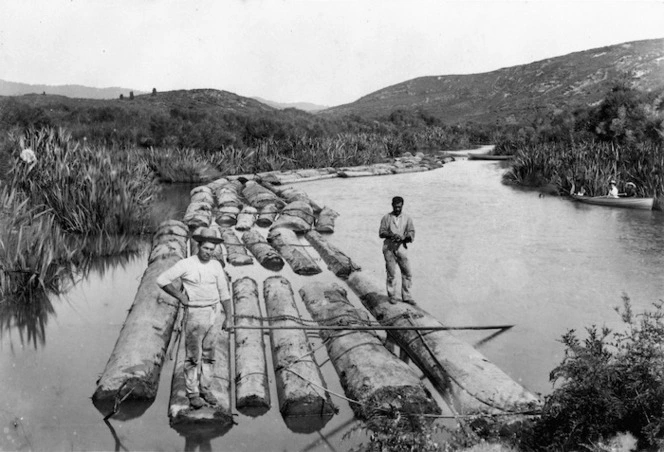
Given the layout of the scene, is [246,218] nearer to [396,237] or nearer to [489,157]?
[396,237]

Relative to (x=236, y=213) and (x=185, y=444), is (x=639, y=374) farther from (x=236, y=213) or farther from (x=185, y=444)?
(x=236, y=213)

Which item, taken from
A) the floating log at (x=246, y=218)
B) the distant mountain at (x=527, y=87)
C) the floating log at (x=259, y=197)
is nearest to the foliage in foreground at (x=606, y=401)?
the floating log at (x=246, y=218)

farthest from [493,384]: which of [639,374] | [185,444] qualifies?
[185,444]

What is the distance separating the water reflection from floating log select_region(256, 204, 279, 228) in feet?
12.7

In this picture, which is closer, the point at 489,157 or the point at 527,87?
the point at 489,157

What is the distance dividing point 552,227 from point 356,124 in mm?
34860

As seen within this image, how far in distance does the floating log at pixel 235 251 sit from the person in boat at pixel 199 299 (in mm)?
5901

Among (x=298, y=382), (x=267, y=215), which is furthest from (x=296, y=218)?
(x=298, y=382)

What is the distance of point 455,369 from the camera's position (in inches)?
243

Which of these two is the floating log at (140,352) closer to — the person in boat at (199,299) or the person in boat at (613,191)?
the person in boat at (199,299)

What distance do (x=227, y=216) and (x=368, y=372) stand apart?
10.6 metres

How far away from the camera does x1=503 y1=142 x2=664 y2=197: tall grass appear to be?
712 inches

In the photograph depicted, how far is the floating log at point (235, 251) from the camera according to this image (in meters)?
11.2

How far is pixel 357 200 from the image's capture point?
19844 millimetres
